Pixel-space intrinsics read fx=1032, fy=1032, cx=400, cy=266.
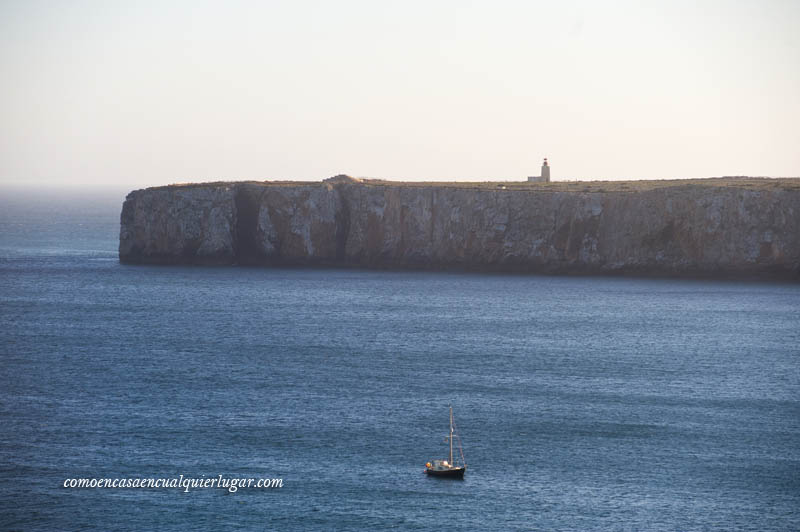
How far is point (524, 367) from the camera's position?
76562 millimetres

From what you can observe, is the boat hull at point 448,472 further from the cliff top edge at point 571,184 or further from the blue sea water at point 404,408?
the cliff top edge at point 571,184

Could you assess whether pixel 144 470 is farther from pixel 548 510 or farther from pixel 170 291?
pixel 170 291

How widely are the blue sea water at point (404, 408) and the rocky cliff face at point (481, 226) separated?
13.6 meters

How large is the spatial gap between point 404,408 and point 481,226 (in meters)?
71.7

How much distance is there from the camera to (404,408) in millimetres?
64438

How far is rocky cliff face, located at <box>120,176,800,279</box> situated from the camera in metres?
124

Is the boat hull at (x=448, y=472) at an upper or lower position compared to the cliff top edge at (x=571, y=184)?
lower

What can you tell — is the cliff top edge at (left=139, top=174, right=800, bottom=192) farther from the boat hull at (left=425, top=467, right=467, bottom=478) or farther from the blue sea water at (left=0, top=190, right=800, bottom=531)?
the boat hull at (left=425, top=467, right=467, bottom=478)

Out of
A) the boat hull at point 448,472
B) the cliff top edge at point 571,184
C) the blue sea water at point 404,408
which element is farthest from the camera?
the cliff top edge at point 571,184

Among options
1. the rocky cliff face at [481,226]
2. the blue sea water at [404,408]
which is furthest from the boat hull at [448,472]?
the rocky cliff face at [481,226]

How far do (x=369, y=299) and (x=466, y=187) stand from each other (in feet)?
119

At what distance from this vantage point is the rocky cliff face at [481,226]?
124 metres

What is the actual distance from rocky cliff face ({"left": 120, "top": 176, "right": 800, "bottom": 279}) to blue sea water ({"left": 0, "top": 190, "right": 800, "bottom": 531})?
1357cm

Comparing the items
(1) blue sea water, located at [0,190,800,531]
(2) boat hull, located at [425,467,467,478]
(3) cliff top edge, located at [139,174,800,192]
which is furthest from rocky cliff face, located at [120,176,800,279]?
(2) boat hull, located at [425,467,467,478]
